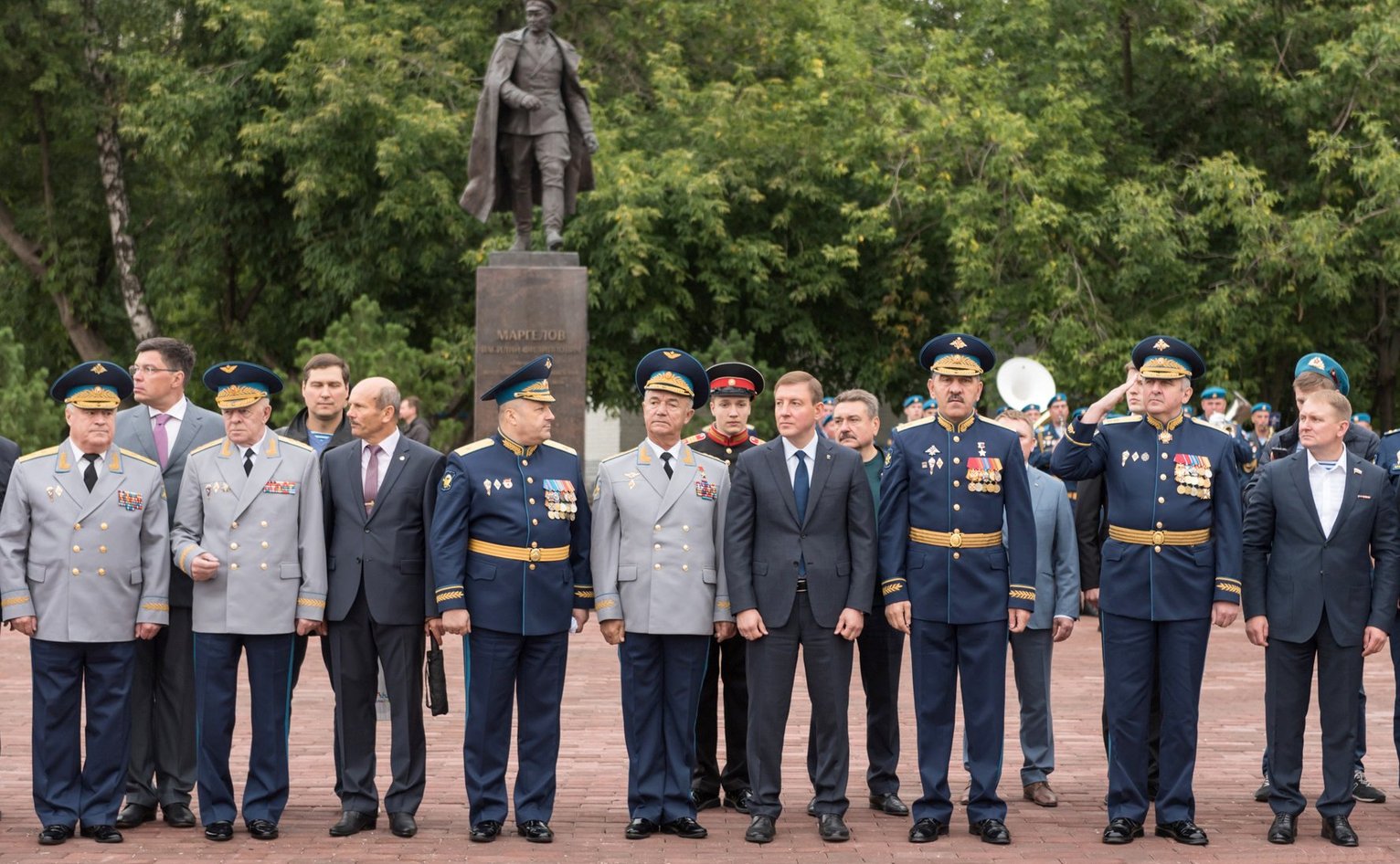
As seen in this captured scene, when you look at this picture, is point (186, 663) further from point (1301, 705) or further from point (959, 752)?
point (1301, 705)

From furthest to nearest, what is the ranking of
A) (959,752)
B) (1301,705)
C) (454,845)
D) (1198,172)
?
(1198,172) < (959,752) < (1301,705) < (454,845)

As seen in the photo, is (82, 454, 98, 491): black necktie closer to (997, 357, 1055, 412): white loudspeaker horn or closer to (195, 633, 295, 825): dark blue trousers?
(195, 633, 295, 825): dark blue trousers

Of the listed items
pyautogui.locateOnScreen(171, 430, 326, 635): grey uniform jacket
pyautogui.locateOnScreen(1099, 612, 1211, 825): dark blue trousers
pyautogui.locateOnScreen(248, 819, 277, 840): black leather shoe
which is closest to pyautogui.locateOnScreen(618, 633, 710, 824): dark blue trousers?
pyautogui.locateOnScreen(171, 430, 326, 635): grey uniform jacket

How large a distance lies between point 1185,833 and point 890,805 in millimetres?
1312

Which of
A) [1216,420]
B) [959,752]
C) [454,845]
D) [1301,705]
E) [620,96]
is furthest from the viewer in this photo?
[620,96]

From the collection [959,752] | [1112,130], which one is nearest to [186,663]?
[959,752]

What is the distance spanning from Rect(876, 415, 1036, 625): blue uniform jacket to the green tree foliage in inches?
519

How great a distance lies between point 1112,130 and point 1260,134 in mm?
2026

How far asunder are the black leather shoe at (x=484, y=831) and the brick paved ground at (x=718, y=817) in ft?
0.14

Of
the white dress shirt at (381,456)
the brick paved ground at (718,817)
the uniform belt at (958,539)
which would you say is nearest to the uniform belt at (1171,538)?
the uniform belt at (958,539)

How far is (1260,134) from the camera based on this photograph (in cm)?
2438

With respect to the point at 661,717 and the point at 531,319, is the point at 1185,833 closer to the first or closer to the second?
the point at 661,717

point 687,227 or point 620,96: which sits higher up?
point 620,96

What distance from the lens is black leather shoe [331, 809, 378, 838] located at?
724 cm
